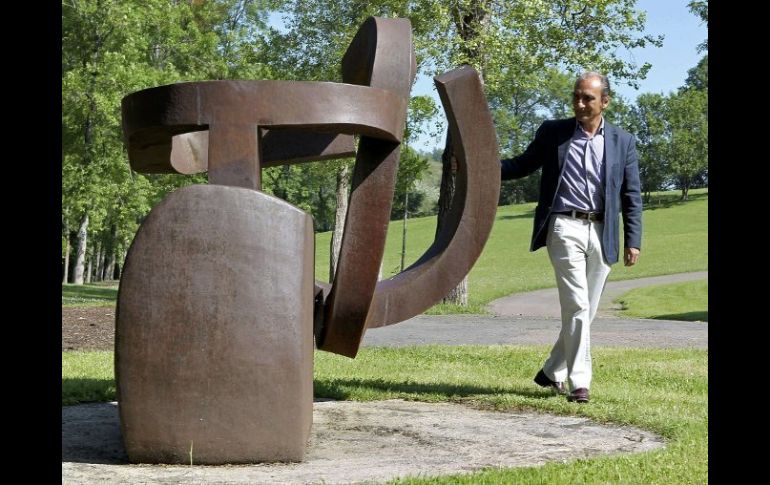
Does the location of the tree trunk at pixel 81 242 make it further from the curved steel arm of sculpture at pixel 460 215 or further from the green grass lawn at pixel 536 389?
the curved steel arm of sculpture at pixel 460 215

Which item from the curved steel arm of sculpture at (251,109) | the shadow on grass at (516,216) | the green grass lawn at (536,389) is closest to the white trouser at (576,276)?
the green grass lawn at (536,389)

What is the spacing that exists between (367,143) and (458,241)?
975 millimetres

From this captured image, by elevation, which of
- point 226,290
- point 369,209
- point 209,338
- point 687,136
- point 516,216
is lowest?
point 209,338

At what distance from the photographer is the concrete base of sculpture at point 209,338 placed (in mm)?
5102

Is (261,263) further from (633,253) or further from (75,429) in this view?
(633,253)

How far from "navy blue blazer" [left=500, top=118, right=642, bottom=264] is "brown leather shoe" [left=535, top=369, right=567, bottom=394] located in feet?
3.27

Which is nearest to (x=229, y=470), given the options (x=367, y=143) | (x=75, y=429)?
(x=75, y=429)

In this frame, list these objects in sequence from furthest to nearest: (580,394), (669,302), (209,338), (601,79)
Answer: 1. (669,302)
2. (601,79)
3. (580,394)
4. (209,338)

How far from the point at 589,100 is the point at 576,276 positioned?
127 cm

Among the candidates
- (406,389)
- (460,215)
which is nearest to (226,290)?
(460,215)

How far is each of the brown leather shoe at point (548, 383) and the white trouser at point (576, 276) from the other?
0.23 metres

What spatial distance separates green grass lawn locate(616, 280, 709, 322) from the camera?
773 inches

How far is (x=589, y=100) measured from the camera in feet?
23.9

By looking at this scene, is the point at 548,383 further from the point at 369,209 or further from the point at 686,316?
the point at 686,316
